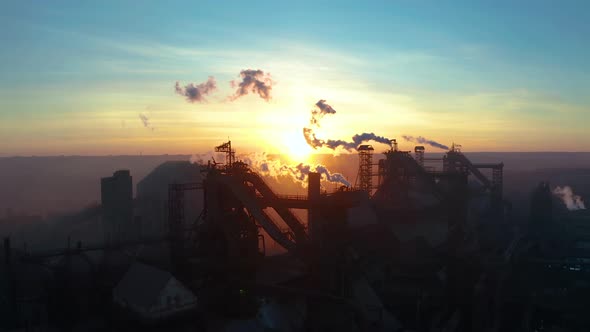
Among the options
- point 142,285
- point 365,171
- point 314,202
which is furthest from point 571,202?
point 142,285

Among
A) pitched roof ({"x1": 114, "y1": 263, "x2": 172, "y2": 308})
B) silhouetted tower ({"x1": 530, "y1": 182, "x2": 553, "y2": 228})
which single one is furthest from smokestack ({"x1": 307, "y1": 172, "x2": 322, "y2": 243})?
silhouetted tower ({"x1": 530, "y1": 182, "x2": 553, "y2": 228})

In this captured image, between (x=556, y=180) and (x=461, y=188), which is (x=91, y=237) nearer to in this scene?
(x=461, y=188)

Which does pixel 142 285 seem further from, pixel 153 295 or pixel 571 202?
pixel 571 202

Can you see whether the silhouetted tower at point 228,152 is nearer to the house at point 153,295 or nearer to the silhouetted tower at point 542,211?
the house at point 153,295

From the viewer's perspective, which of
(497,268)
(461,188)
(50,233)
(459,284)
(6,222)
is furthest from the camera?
(6,222)

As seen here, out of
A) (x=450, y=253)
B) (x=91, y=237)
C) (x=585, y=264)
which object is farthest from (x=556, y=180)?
(x=91, y=237)

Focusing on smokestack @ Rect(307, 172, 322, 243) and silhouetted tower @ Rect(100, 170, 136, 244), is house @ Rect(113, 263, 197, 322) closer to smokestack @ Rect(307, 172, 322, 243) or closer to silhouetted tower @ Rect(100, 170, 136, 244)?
smokestack @ Rect(307, 172, 322, 243)
